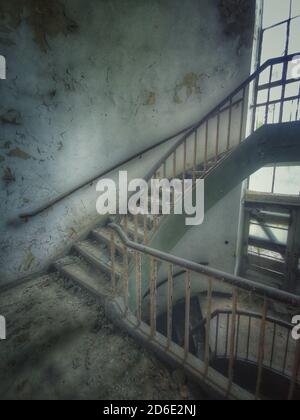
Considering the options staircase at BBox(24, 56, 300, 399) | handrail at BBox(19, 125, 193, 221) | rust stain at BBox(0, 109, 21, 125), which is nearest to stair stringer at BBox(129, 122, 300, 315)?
staircase at BBox(24, 56, 300, 399)

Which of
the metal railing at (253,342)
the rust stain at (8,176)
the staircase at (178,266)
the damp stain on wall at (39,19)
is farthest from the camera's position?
the metal railing at (253,342)

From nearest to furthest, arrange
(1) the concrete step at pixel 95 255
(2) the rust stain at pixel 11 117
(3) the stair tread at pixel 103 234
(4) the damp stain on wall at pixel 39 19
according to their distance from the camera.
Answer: (4) the damp stain on wall at pixel 39 19 < (2) the rust stain at pixel 11 117 < (1) the concrete step at pixel 95 255 < (3) the stair tread at pixel 103 234

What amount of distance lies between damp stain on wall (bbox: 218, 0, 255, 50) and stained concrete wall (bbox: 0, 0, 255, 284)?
0.02 meters

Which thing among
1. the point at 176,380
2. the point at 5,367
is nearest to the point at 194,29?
the point at 176,380

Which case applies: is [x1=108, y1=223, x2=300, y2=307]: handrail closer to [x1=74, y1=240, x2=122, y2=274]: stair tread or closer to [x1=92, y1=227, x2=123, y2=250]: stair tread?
[x1=74, y1=240, x2=122, y2=274]: stair tread

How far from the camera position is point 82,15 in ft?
12.2

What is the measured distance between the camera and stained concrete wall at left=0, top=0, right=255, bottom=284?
11.1 feet

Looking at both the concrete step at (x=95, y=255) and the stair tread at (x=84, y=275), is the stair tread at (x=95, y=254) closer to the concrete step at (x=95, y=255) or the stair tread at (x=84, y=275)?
the concrete step at (x=95, y=255)

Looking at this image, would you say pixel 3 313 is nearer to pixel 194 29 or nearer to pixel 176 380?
pixel 176 380

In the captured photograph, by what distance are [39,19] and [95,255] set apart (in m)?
3.81

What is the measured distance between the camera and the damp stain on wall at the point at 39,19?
3.09 meters

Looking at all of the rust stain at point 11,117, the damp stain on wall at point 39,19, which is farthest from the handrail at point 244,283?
the damp stain on wall at point 39,19

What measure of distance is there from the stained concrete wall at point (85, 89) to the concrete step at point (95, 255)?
0.30m

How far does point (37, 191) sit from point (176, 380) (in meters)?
3.34
